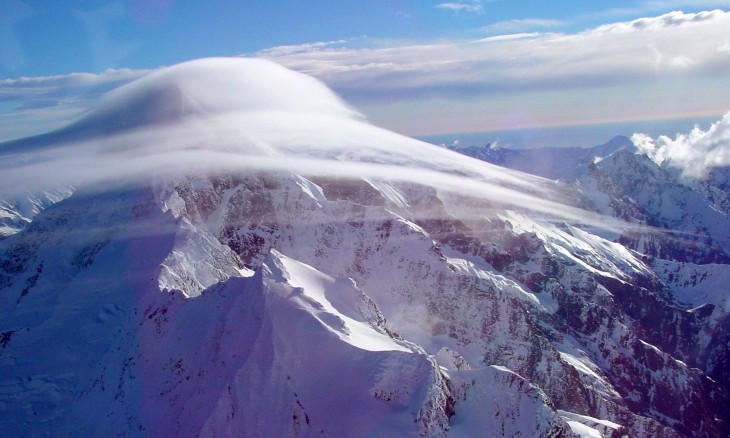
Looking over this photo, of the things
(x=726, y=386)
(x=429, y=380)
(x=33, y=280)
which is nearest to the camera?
(x=429, y=380)

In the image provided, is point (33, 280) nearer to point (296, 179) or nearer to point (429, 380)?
point (296, 179)

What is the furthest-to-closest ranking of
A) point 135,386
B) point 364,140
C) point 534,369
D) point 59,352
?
point 364,140 → point 534,369 → point 59,352 → point 135,386

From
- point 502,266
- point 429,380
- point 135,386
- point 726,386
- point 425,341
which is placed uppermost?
point 429,380

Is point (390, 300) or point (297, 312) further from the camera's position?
point (390, 300)

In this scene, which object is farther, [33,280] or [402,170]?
[402,170]

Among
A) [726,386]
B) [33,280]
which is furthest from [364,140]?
[726,386]

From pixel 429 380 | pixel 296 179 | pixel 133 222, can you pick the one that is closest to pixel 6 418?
pixel 133 222

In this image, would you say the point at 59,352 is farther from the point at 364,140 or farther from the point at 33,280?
the point at 364,140

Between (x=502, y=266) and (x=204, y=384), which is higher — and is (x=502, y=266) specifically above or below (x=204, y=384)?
below
